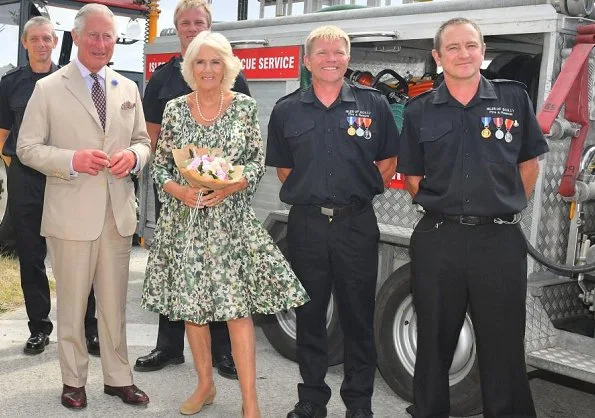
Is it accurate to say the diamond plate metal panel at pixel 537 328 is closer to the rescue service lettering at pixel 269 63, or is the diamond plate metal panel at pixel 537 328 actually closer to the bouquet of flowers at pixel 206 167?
the bouquet of flowers at pixel 206 167

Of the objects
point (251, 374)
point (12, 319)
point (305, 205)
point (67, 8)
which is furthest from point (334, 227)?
point (67, 8)

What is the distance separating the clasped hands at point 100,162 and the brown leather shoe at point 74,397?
3.91ft

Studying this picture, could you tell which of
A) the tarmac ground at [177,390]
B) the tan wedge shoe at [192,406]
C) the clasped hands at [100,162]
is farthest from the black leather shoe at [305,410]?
the clasped hands at [100,162]

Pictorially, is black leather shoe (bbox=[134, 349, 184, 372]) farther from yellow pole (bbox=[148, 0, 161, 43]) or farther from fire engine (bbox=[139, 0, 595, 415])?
yellow pole (bbox=[148, 0, 161, 43])

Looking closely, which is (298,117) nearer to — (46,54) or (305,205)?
(305,205)

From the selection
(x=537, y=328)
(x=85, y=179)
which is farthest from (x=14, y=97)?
(x=537, y=328)

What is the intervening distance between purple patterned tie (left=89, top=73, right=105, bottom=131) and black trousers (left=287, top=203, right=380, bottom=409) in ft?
3.72

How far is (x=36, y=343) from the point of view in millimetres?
5266

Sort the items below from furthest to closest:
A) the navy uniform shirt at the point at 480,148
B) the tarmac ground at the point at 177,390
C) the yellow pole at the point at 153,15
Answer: the yellow pole at the point at 153,15 < the tarmac ground at the point at 177,390 < the navy uniform shirt at the point at 480,148

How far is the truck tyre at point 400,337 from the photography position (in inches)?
176

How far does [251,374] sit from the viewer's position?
4023 mm

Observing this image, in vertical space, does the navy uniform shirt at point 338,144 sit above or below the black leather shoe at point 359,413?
above

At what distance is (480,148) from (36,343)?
128 inches

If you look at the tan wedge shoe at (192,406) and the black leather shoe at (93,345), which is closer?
the tan wedge shoe at (192,406)
